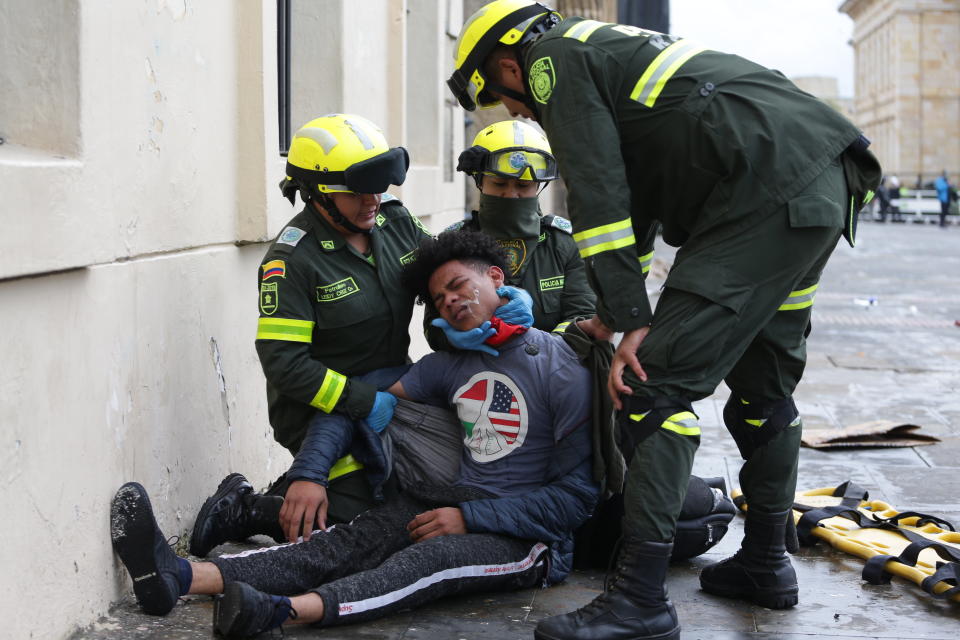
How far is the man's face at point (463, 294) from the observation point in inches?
154

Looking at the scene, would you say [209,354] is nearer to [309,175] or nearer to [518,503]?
[309,175]

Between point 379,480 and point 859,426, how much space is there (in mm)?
3417

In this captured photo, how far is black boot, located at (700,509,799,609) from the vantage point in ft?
12.3

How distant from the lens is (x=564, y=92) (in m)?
3.36

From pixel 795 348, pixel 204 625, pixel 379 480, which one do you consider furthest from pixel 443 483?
pixel 795 348

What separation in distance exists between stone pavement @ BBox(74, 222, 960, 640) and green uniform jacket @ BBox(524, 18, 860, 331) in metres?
0.93

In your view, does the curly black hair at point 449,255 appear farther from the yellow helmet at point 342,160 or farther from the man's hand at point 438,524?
the man's hand at point 438,524

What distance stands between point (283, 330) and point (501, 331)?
2.18 ft

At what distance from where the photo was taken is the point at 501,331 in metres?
3.91

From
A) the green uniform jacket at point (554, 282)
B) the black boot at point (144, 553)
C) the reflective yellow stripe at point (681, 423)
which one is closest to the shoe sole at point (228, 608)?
the black boot at point (144, 553)

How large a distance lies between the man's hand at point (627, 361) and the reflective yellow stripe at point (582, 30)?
2.60ft

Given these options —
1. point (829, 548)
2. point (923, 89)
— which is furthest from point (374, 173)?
point (923, 89)

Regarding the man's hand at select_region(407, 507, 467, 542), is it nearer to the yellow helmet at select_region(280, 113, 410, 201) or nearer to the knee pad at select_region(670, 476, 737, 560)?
the knee pad at select_region(670, 476, 737, 560)

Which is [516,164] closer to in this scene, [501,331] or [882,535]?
[501,331]
